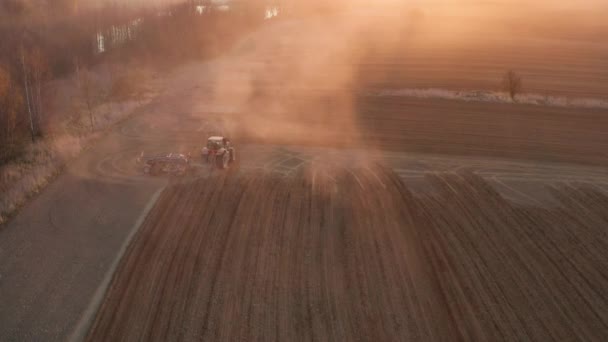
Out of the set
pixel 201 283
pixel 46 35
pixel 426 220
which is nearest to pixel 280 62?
pixel 46 35

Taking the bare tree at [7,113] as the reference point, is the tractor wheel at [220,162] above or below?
below

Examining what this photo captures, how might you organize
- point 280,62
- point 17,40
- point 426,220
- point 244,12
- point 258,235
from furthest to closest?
point 244,12, point 280,62, point 17,40, point 426,220, point 258,235

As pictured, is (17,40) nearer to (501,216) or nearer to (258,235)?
(258,235)

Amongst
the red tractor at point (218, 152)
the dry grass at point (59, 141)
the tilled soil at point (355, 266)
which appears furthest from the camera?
the red tractor at point (218, 152)

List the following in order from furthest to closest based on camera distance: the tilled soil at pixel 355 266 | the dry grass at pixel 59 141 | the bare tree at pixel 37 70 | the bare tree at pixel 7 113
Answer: the bare tree at pixel 37 70
the bare tree at pixel 7 113
the dry grass at pixel 59 141
the tilled soil at pixel 355 266

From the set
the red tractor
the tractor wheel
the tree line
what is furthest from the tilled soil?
the tree line

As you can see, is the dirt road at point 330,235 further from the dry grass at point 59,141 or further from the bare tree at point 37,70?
the bare tree at point 37,70

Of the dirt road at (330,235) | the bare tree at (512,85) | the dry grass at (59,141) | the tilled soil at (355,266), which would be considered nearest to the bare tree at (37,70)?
the dry grass at (59,141)

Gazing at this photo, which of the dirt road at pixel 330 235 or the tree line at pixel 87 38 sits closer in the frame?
the dirt road at pixel 330 235
